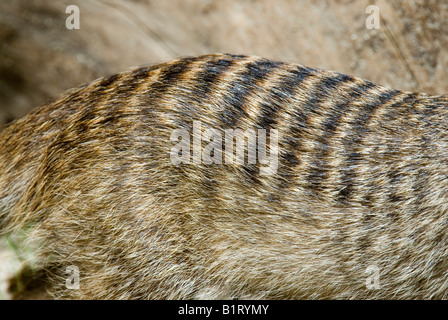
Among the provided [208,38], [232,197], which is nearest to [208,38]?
[208,38]

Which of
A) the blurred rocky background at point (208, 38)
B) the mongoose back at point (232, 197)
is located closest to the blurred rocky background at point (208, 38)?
the blurred rocky background at point (208, 38)

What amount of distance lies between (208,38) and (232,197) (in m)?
1.75

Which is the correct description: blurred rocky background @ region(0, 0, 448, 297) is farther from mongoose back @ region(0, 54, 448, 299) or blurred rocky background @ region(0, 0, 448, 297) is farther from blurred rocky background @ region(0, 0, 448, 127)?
mongoose back @ region(0, 54, 448, 299)

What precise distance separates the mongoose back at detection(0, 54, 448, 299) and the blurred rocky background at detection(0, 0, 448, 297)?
117 centimetres

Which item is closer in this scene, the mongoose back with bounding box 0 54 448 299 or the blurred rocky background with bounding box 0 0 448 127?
the mongoose back with bounding box 0 54 448 299

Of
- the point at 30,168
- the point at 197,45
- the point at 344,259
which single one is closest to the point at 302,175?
the point at 344,259

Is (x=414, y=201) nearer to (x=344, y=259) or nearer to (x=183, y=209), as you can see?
(x=344, y=259)

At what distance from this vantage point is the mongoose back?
224cm

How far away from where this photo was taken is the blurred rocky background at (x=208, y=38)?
342 cm

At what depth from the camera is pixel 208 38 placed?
12.3ft

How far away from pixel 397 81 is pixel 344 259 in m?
2.12

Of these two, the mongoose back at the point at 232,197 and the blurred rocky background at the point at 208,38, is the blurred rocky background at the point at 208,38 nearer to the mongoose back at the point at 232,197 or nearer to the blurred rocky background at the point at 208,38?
the blurred rocky background at the point at 208,38

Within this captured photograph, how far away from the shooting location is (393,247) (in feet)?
7.50

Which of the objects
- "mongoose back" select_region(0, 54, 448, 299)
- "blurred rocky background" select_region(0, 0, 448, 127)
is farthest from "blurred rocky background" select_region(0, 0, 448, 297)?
"mongoose back" select_region(0, 54, 448, 299)
